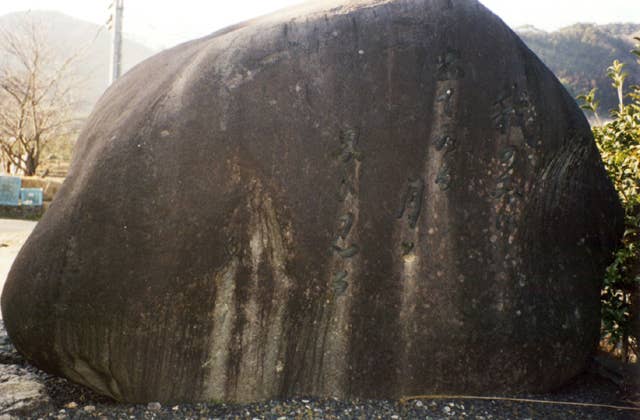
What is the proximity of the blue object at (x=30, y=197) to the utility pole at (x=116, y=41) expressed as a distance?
4.23 m

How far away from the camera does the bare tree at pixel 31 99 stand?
51.4ft

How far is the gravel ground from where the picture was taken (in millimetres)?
2273

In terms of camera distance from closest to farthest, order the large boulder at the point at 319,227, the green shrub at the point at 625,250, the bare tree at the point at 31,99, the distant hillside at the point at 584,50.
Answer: the large boulder at the point at 319,227, the green shrub at the point at 625,250, the bare tree at the point at 31,99, the distant hillside at the point at 584,50

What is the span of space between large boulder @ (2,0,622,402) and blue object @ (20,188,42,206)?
1126 cm

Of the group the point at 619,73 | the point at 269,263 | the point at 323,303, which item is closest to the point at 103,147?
the point at 269,263

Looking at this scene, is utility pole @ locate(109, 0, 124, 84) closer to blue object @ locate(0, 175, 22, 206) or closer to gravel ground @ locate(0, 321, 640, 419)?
blue object @ locate(0, 175, 22, 206)

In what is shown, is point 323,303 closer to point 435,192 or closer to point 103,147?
point 435,192

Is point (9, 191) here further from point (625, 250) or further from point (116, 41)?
point (625, 250)

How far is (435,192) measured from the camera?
2467 millimetres

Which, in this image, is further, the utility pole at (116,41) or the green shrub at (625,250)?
the utility pole at (116,41)

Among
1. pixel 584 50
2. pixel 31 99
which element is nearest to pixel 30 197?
pixel 31 99

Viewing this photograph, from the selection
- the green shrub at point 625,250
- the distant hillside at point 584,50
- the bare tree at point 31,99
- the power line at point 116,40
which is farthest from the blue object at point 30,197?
the distant hillside at point 584,50

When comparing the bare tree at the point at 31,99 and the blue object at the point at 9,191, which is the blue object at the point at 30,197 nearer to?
the blue object at the point at 9,191

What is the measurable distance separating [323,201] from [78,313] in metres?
1.09
